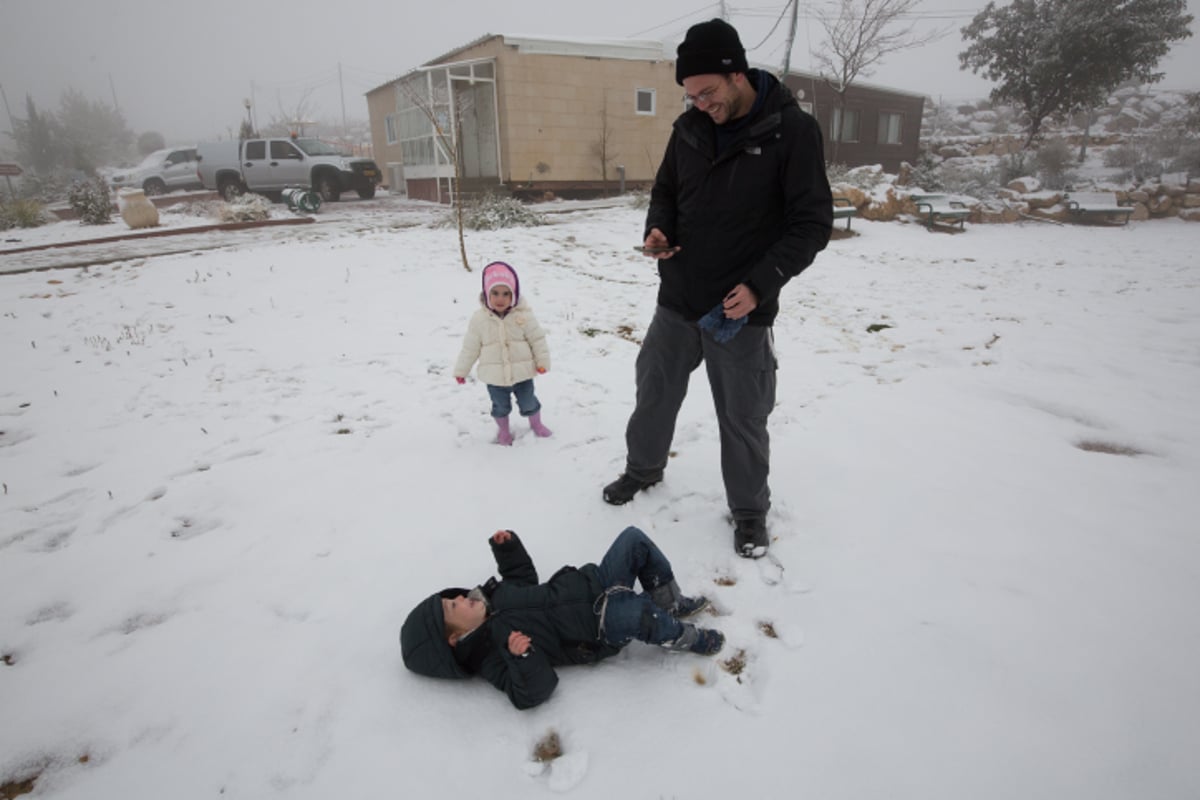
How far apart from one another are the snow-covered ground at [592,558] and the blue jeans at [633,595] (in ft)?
0.59

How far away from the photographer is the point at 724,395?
251 cm

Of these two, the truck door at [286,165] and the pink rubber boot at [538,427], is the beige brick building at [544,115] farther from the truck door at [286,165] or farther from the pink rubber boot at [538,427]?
the pink rubber boot at [538,427]

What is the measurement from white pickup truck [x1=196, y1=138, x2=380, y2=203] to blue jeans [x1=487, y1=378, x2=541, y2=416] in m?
16.1

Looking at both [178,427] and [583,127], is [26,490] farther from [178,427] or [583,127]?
[583,127]

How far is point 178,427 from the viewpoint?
3891 mm

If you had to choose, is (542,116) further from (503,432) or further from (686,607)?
(686,607)

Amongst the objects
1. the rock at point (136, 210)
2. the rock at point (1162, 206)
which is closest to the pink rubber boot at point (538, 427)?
the rock at point (136, 210)

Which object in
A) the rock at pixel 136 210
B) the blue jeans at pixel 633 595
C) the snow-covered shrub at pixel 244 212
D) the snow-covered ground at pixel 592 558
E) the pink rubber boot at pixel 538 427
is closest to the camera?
the snow-covered ground at pixel 592 558

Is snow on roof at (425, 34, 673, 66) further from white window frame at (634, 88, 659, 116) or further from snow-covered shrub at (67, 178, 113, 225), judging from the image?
snow-covered shrub at (67, 178, 113, 225)

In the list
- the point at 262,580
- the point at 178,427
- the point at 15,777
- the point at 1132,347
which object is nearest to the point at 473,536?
the point at 262,580

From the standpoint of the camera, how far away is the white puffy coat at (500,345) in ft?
11.6

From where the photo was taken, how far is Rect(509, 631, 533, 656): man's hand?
1873mm

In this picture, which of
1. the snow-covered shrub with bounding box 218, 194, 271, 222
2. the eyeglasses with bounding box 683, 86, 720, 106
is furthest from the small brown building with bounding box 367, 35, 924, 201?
the eyeglasses with bounding box 683, 86, 720, 106

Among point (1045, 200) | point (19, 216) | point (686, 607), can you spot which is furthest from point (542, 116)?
point (686, 607)
